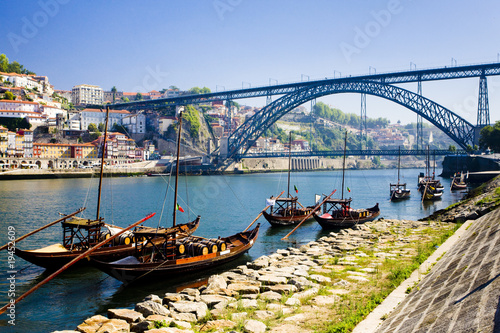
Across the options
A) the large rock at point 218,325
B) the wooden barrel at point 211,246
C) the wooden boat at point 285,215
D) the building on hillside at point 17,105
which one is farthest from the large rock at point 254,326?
the building on hillside at point 17,105

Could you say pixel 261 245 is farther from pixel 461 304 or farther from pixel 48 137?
pixel 48 137

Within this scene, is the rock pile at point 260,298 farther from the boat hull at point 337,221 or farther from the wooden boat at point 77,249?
the boat hull at point 337,221

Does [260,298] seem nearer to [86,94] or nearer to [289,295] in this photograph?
[289,295]

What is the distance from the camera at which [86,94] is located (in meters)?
130

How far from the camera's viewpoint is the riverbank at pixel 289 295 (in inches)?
301

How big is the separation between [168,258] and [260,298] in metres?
5.17

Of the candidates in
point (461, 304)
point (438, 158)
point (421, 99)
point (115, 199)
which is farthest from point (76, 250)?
point (438, 158)

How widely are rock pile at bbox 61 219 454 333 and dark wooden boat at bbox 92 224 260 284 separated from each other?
2.02 m

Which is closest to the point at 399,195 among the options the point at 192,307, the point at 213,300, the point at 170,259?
the point at 170,259

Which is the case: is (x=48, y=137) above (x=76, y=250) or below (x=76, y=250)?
above

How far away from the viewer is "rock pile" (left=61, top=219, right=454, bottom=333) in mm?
7734

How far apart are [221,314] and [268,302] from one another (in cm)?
113

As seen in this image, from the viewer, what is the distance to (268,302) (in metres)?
8.94

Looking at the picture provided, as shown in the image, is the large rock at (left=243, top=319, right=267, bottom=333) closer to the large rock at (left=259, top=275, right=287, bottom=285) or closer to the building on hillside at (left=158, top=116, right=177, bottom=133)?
the large rock at (left=259, top=275, right=287, bottom=285)
